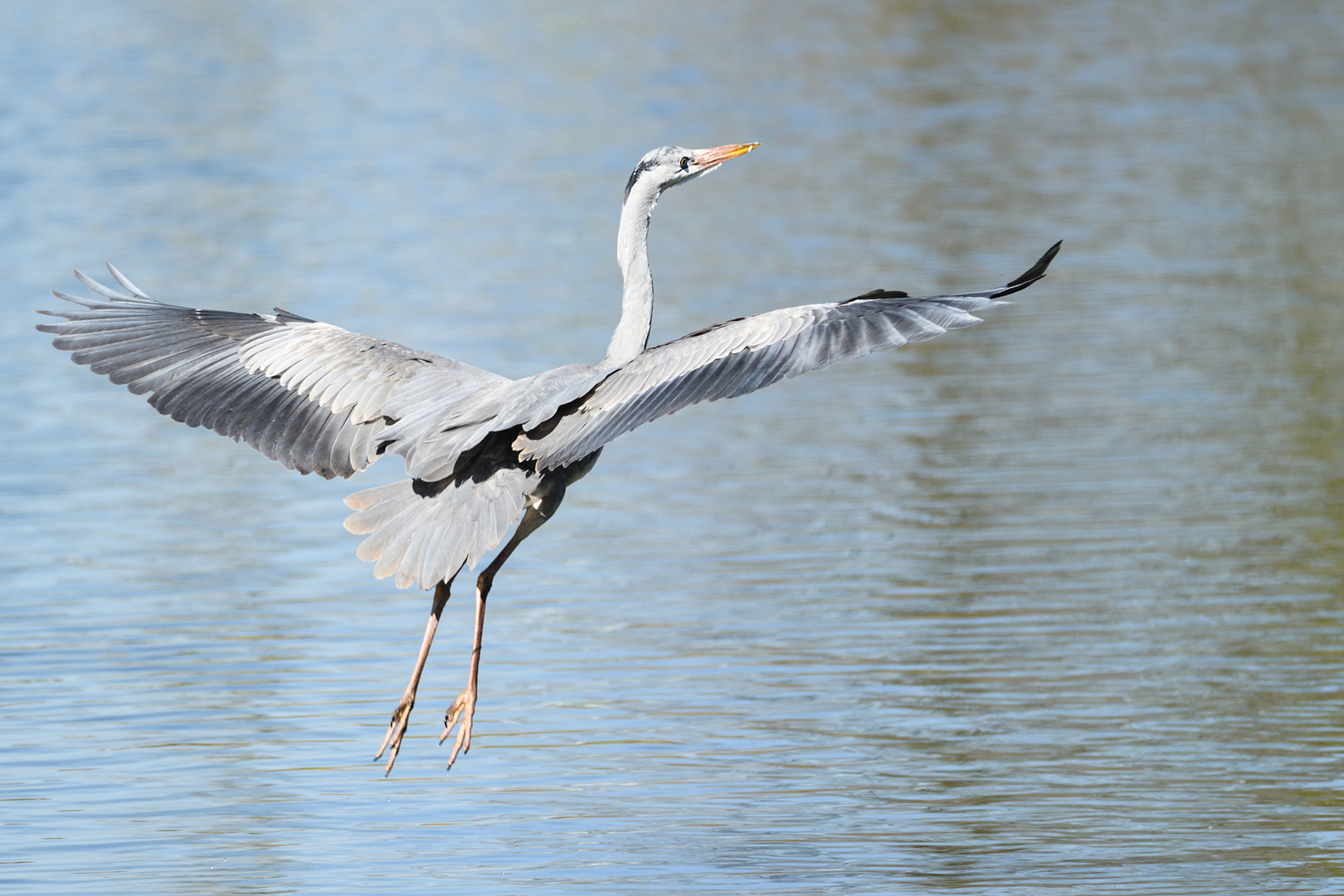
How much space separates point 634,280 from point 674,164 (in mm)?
632

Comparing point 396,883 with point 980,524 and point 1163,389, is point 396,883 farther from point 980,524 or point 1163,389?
point 1163,389

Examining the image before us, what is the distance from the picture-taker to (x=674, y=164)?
955cm

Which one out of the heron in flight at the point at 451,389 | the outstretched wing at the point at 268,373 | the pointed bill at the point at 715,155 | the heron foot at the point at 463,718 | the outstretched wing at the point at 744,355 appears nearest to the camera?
the outstretched wing at the point at 744,355

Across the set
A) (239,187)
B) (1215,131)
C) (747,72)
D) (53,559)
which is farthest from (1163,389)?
(747,72)

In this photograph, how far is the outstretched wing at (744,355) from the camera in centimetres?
756

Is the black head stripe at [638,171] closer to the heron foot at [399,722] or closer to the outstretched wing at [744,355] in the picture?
the outstretched wing at [744,355]

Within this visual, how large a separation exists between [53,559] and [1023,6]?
35.5m

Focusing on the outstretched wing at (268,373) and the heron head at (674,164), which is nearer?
the outstretched wing at (268,373)

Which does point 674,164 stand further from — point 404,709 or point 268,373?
point 404,709

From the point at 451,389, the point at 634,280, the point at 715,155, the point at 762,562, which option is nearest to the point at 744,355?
the point at 634,280

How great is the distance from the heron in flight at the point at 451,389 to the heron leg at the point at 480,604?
0.5 inches

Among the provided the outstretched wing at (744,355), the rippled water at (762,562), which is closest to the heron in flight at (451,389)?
the outstretched wing at (744,355)

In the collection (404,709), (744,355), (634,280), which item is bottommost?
(404,709)

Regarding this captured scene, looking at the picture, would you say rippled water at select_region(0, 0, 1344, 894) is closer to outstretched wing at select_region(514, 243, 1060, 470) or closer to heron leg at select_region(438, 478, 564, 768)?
heron leg at select_region(438, 478, 564, 768)
